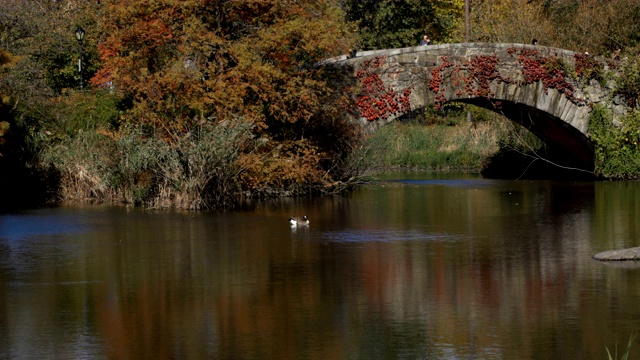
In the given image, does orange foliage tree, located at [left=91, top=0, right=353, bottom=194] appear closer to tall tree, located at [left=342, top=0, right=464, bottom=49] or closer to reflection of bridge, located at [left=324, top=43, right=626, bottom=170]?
reflection of bridge, located at [left=324, top=43, right=626, bottom=170]

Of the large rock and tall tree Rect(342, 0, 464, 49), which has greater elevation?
tall tree Rect(342, 0, 464, 49)

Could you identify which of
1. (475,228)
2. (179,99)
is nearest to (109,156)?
(179,99)

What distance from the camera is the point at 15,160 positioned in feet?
100

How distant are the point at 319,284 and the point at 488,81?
61.9 feet

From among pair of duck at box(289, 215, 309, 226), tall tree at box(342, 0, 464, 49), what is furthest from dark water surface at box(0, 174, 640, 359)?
tall tree at box(342, 0, 464, 49)

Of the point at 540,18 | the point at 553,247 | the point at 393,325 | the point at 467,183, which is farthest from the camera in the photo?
the point at 540,18

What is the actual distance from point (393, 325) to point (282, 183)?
17.0 metres

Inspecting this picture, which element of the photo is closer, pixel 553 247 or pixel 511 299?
pixel 511 299

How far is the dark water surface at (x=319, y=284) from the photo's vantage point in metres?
13.1

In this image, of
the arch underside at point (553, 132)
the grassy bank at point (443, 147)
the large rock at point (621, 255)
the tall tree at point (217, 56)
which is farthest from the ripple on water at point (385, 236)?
the grassy bank at point (443, 147)

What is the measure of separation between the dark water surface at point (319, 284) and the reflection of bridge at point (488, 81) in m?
6.51

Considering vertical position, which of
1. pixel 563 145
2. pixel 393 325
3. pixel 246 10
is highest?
pixel 246 10

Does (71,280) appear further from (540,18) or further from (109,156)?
Answer: (540,18)

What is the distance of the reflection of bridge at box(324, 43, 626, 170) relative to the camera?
33.7 m
